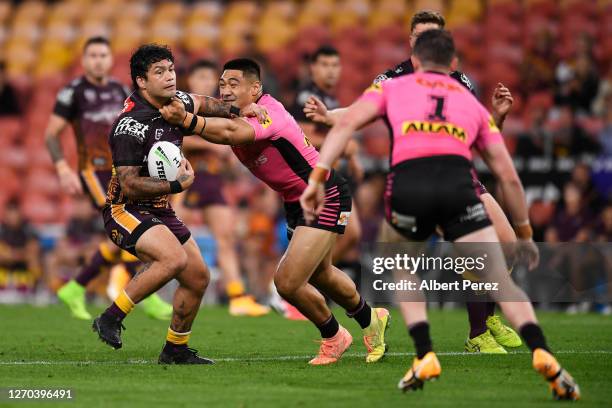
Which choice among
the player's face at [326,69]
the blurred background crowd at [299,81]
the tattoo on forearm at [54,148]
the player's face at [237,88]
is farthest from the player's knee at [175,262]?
the blurred background crowd at [299,81]

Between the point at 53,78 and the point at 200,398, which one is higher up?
the point at 53,78

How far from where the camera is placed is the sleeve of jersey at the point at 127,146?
874 centimetres

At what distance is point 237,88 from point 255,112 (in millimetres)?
569

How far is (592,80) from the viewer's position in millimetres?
17688

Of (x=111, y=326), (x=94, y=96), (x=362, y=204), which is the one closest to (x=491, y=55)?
(x=362, y=204)

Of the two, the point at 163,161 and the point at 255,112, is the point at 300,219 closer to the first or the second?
the point at 255,112

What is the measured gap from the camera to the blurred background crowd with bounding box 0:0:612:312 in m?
16.7

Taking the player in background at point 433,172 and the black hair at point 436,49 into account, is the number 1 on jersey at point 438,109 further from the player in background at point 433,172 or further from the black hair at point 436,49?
the black hair at point 436,49

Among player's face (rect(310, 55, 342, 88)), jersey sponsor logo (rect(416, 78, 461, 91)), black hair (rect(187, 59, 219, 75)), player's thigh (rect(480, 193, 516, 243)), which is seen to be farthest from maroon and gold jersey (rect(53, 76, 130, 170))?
jersey sponsor logo (rect(416, 78, 461, 91))

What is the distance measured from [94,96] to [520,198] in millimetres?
7541

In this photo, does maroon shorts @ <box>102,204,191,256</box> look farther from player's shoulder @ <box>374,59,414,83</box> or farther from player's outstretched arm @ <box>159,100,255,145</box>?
player's shoulder @ <box>374,59,414,83</box>

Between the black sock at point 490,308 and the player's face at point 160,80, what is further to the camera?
the black sock at point 490,308

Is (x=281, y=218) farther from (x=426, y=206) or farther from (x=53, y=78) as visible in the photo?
(x=426, y=206)

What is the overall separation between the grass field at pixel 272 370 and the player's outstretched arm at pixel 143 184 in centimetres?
132
